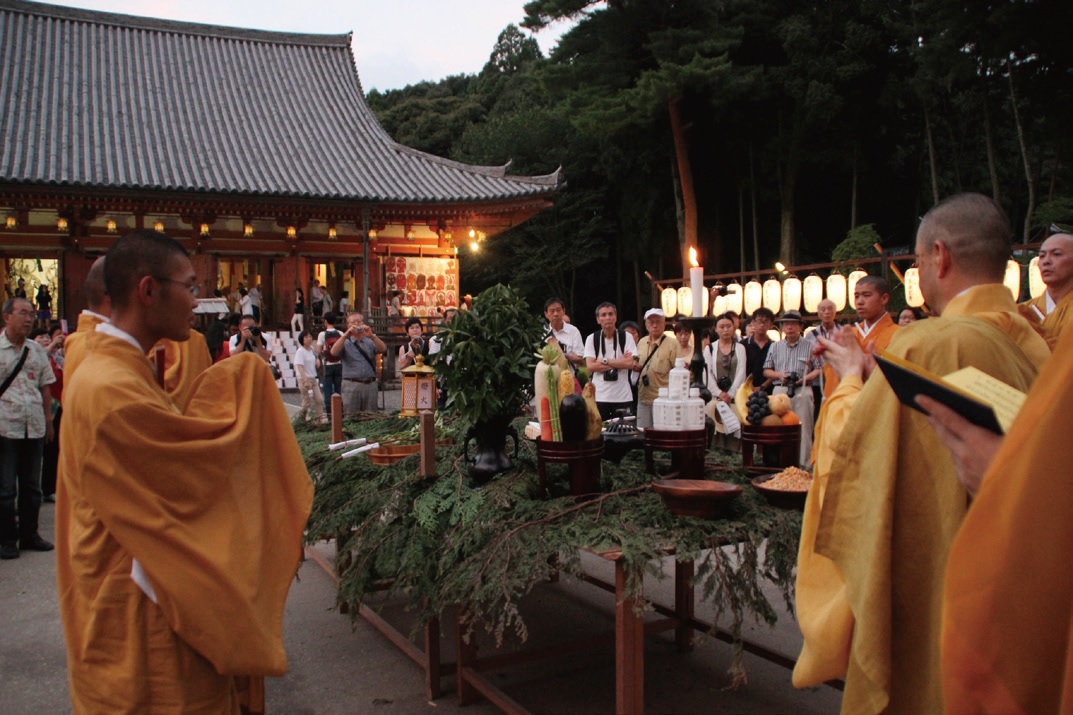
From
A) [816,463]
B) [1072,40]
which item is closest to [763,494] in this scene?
[816,463]

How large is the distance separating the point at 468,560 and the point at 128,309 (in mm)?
1261

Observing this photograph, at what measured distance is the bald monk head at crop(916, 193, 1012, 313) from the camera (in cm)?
173

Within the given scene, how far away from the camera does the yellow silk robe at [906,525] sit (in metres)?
1.56

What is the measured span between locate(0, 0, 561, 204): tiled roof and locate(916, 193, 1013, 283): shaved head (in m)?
15.2

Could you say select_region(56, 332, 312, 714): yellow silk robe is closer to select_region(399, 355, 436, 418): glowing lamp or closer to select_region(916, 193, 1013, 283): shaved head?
select_region(916, 193, 1013, 283): shaved head

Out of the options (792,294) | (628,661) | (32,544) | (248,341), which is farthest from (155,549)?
(792,294)

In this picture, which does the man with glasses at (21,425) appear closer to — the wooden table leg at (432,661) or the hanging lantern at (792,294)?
the wooden table leg at (432,661)

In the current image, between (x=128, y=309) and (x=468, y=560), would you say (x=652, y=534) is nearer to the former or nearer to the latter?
(x=468, y=560)

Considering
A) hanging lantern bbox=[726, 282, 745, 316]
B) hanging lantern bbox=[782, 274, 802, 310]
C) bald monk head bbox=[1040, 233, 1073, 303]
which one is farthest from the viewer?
hanging lantern bbox=[726, 282, 745, 316]

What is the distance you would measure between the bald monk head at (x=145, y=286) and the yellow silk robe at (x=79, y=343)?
111 millimetres

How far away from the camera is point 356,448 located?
3.91 meters

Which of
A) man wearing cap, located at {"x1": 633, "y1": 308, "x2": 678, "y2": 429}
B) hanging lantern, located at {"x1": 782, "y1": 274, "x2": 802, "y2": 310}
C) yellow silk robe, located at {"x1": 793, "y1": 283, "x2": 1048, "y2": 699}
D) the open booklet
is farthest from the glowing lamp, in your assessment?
hanging lantern, located at {"x1": 782, "y1": 274, "x2": 802, "y2": 310}

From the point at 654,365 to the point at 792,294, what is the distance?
6726 mm

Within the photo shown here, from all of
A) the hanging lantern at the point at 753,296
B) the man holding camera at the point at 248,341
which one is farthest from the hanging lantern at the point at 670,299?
the man holding camera at the point at 248,341
